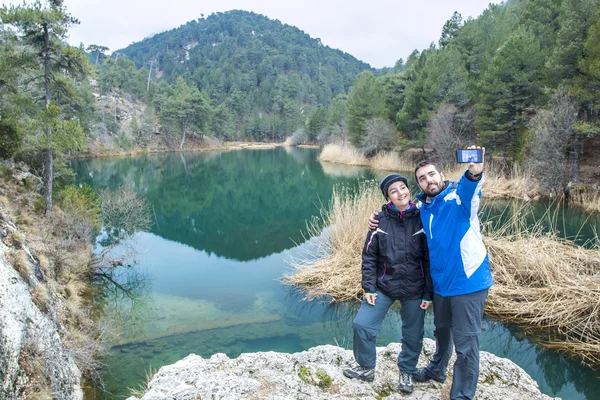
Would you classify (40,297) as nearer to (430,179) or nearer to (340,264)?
(430,179)

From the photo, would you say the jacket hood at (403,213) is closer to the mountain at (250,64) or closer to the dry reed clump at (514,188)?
the dry reed clump at (514,188)

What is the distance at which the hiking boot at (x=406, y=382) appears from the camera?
2771 mm

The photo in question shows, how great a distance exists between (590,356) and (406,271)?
4.15 metres

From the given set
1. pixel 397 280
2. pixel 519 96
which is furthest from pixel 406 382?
pixel 519 96

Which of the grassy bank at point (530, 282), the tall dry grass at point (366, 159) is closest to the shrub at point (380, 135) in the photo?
the tall dry grass at point (366, 159)

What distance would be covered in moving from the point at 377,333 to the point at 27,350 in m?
3.29

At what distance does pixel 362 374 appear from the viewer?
9.62 ft

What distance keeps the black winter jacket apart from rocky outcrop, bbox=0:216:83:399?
313 centimetres

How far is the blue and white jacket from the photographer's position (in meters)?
2.45

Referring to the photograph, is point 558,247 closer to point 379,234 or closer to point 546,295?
A: point 546,295

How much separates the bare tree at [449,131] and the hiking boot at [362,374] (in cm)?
1986

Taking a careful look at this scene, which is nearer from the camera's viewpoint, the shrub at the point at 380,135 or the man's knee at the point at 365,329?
the man's knee at the point at 365,329

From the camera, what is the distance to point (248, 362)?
3215mm

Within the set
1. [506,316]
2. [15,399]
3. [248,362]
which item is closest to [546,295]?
[506,316]
